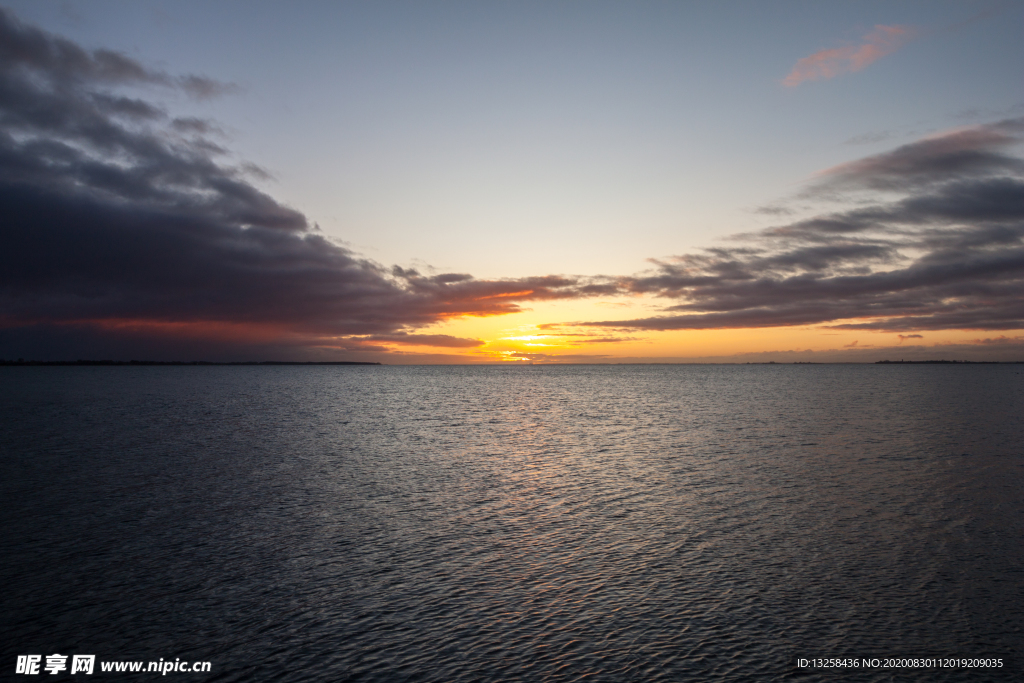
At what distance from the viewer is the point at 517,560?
23.3 m

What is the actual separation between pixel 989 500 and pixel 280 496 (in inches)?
1658

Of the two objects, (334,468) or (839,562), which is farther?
(334,468)

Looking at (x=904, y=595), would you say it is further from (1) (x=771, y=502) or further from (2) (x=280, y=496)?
(2) (x=280, y=496)

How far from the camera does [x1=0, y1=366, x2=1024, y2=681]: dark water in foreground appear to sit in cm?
1598

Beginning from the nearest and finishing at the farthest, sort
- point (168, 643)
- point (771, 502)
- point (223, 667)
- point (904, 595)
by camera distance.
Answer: point (223, 667) < point (168, 643) < point (904, 595) < point (771, 502)

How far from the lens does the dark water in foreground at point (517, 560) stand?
1598cm

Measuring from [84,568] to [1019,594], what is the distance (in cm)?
3463

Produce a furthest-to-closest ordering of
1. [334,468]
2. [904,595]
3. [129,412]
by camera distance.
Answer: [129,412] < [334,468] < [904,595]

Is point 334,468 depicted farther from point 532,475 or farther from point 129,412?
point 129,412

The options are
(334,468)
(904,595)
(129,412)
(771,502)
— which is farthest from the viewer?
(129,412)

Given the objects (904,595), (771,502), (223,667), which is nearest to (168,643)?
(223,667)

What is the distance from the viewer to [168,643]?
1634 cm

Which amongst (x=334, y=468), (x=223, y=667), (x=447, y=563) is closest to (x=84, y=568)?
(x=223, y=667)

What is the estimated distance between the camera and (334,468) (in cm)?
4459
